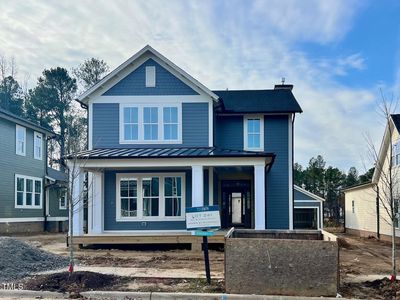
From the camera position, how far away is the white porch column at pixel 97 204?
18.5 meters

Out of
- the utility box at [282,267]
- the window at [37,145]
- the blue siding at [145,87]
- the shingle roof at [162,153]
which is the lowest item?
the utility box at [282,267]

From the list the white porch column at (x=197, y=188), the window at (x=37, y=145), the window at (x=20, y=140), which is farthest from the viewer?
the window at (x=37, y=145)

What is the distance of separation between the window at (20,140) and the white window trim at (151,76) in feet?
38.7

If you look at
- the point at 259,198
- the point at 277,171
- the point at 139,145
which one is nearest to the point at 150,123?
the point at 139,145

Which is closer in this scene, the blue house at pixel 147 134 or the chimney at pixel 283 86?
the blue house at pixel 147 134

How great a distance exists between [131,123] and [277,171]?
6.98 meters

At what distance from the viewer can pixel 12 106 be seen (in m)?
45.4

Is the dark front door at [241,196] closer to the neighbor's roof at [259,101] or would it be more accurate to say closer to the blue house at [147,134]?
the blue house at [147,134]

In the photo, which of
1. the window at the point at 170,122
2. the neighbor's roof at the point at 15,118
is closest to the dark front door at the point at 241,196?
the window at the point at 170,122

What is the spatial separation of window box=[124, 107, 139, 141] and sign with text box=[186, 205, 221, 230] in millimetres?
9710

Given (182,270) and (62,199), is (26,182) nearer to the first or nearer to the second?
(62,199)

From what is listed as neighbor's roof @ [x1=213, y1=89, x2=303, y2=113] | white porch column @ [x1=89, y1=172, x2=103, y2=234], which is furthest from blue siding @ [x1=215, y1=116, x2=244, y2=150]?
white porch column @ [x1=89, y1=172, x2=103, y2=234]

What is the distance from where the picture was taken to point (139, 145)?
62.3ft

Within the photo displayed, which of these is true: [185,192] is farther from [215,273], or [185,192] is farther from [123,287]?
[123,287]
